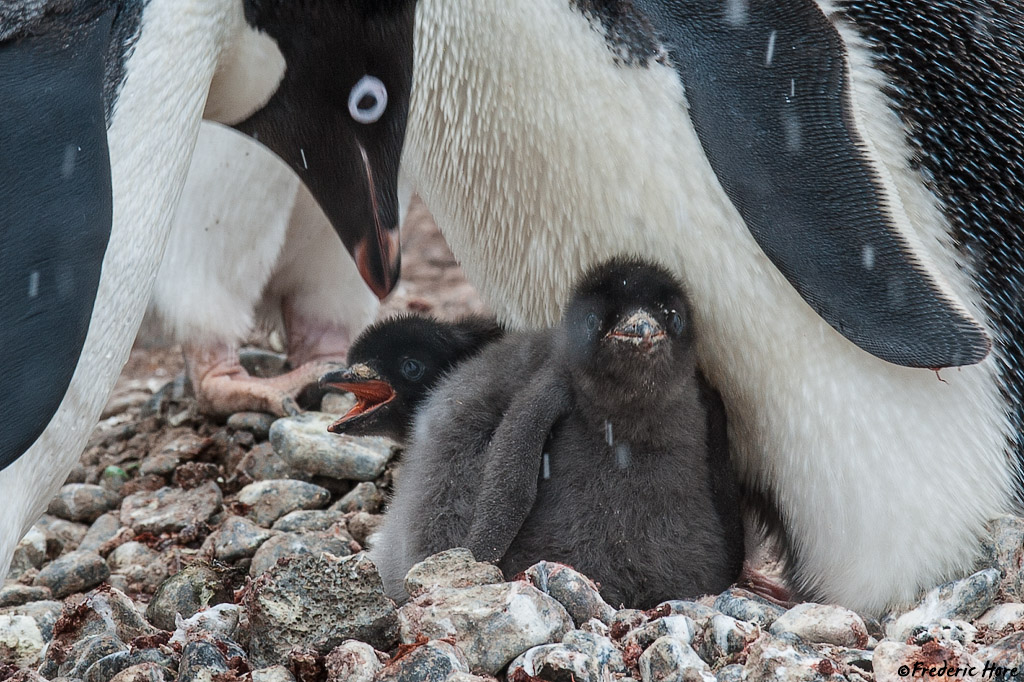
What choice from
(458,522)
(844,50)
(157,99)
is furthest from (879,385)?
(157,99)

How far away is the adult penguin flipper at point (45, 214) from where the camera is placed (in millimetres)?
1520

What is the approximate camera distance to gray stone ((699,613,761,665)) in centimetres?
159

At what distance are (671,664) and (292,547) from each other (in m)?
0.75

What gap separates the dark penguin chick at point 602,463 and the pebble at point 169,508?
70 centimetres

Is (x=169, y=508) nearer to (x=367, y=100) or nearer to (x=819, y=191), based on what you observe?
(x=367, y=100)

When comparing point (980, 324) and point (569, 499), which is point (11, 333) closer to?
point (569, 499)

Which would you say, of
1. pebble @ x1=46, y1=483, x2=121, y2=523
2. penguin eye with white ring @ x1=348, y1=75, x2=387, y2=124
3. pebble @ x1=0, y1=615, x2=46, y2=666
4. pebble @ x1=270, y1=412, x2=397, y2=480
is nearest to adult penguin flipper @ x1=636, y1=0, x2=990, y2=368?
penguin eye with white ring @ x1=348, y1=75, x2=387, y2=124

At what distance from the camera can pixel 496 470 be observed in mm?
1854

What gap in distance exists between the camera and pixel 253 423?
9.78ft

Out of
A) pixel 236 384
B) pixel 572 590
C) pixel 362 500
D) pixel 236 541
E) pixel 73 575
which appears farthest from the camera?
→ pixel 236 384

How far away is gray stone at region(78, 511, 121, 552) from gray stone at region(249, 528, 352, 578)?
54 centimetres

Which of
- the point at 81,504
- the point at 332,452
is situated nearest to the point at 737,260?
the point at 332,452

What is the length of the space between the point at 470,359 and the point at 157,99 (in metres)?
0.71

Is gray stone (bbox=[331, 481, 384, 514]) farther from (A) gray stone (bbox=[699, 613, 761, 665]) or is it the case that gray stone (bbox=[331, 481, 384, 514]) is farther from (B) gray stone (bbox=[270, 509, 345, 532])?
(A) gray stone (bbox=[699, 613, 761, 665])
